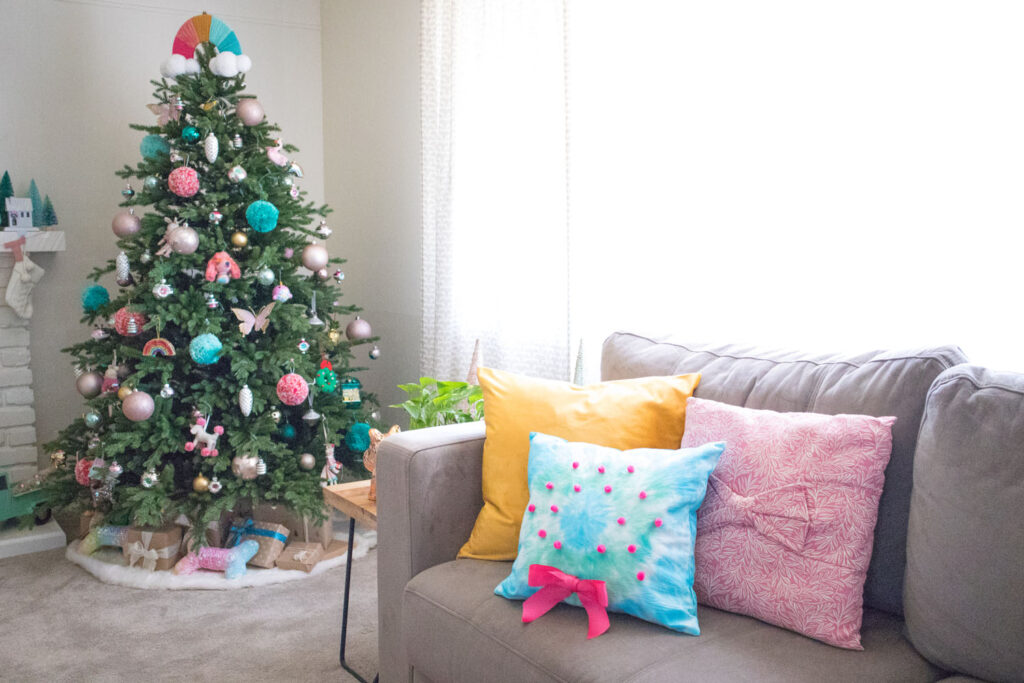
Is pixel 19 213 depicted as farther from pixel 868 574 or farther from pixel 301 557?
pixel 868 574

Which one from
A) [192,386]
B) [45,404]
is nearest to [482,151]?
[192,386]

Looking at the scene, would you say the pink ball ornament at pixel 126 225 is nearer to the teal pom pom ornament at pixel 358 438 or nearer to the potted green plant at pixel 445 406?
the teal pom pom ornament at pixel 358 438

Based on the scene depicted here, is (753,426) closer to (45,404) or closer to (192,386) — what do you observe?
(192,386)

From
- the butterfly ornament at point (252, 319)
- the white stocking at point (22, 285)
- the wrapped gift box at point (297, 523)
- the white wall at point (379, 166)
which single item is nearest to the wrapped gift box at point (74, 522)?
the wrapped gift box at point (297, 523)

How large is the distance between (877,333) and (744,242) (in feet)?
1.40

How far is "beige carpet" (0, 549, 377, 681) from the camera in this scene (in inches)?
83.8

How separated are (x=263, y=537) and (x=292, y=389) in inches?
23.8

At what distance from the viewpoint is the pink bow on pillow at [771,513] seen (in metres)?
1.32

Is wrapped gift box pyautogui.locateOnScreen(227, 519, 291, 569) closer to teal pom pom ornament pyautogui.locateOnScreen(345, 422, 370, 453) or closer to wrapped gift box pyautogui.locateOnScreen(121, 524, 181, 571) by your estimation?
wrapped gift box pyautogui.locateOnScreen(121, 524, 181, 571)

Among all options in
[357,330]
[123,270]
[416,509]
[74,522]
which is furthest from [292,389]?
[74,522]

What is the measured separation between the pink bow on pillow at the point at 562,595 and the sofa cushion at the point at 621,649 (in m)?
0.02

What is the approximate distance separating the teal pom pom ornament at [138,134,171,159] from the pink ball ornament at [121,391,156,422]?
0.86 m

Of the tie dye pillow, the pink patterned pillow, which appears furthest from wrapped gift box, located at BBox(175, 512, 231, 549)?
the pink patterned pillow

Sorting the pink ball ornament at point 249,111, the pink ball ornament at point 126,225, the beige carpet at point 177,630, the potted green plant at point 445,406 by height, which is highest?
the pink ball ornament at point 249,111
